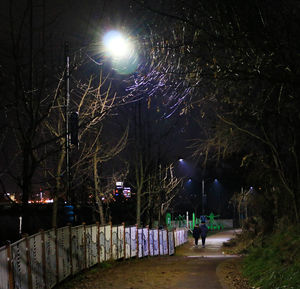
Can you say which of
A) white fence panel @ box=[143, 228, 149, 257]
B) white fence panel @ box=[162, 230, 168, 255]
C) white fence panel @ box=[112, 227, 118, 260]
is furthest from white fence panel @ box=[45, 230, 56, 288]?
white fence panel @ box=[162, 230, 168, 255]

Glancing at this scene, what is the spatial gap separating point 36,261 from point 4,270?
7.52 ft

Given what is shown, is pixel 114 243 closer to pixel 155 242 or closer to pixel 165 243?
pixel 155 242

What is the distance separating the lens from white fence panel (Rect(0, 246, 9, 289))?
6.58 metres

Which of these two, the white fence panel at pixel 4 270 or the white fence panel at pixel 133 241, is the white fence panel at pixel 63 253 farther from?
the white fence panel at pixel 133 241

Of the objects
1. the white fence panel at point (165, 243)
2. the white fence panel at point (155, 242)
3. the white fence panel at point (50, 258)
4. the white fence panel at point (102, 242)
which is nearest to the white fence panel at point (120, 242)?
the white fence panel at point (102, 242)

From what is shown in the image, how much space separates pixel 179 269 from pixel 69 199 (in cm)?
390

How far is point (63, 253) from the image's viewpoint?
11344 mm

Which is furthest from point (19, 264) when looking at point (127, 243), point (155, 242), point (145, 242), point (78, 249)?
point (155, 242)

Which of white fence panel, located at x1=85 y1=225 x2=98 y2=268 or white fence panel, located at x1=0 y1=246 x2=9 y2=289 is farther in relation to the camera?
white fence panel, located at x1=85 y1=225 x2=98 y2=268

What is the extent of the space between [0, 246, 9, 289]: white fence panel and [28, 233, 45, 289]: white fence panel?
1.71 m

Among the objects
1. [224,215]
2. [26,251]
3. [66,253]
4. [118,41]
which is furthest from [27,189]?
[224,215]

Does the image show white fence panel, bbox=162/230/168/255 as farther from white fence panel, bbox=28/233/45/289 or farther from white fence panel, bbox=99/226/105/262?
white fence panel, bbox=28/233/45/289

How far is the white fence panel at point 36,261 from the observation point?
28.4 ft

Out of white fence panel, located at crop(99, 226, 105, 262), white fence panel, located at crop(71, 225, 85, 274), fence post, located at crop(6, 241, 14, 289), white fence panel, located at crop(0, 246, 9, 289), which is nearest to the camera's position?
white fence panel, located at crop(0, 246, 9, 289)
